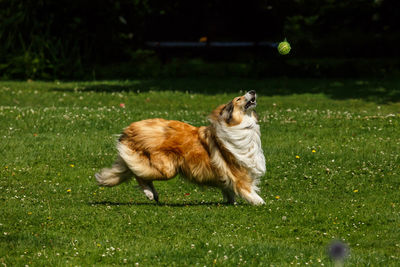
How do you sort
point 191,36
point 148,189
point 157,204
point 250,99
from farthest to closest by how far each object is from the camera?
point 191,36 → point 148,189 → point 157,204 → point 250,99

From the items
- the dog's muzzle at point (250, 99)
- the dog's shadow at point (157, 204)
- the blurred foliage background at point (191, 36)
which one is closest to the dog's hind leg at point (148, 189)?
the dog's shadow at point (157, 204)

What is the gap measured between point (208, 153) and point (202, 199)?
1060 millimetres

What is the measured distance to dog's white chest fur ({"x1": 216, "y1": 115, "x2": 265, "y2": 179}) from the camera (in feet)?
30.0

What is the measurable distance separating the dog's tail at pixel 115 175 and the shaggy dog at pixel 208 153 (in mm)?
188

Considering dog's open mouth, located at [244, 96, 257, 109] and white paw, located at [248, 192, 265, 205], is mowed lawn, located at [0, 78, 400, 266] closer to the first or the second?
white paw, located at [248, 192, 265, 205]

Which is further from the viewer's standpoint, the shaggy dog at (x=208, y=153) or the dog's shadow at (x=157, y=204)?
the dog's shadow at (x=157, y=204)

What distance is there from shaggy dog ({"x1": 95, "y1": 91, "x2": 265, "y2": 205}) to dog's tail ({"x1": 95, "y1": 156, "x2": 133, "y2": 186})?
7.4 inches

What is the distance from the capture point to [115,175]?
9719 millimetres

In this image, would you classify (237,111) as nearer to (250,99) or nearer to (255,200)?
(250,99)

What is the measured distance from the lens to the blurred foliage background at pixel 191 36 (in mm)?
26484

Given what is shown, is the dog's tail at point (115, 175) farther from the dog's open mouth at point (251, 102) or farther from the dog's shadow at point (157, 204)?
the dog's open mouth at point (251, 102)

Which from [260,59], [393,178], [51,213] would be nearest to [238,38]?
[260,59]

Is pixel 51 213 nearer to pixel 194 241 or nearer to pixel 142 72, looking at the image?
pixel 194 241

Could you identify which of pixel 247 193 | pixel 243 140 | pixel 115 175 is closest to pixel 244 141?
pixel 243 140
